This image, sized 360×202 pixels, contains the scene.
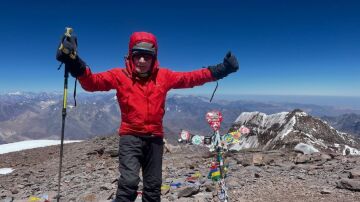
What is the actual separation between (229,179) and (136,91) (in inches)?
213

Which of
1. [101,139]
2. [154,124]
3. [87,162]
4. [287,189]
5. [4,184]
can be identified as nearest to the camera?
[154,124]

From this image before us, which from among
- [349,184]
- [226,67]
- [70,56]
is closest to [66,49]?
[70,56]

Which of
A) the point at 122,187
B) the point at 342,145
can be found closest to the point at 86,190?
the point at 122,187

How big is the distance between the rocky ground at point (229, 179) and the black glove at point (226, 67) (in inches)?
134

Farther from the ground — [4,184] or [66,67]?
[66,67]

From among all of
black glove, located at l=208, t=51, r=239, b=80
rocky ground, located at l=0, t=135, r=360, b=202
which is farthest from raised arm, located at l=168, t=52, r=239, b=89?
rocky ground, located at l=0, t=135, r=360, b=202

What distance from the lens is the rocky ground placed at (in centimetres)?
942

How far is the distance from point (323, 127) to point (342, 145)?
150cm

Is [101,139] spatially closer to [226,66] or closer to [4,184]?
[4,184]

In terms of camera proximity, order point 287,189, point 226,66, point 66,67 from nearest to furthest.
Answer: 1. point 66,67
2. point 226,66
3. point 287,189

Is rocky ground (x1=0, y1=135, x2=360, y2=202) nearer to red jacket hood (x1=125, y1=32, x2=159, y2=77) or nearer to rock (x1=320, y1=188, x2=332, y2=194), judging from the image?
rock (x1=320, y1=188, x2=332, y2=194)

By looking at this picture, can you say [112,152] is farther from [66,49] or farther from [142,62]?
[66,49]

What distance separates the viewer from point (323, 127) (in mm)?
19844

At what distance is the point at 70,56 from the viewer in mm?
5926
